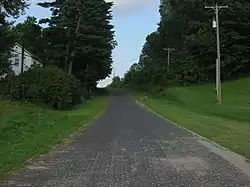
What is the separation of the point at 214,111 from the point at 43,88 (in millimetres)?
13926

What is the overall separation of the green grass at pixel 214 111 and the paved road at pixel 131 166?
1.89 m

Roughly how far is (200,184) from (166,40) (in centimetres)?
10529

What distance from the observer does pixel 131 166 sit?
1025 cm

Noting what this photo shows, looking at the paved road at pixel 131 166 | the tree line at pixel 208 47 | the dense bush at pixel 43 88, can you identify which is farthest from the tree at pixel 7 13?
the tree line at pixel 208 47

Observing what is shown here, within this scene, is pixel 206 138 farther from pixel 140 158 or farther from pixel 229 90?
pixel 229 90

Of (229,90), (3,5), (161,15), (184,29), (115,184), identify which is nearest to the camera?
(115,184)

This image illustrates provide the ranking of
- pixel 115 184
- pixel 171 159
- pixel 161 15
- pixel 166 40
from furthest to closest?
pixel 161 15, pixel 166 40, pixel 171 159, pixel 115 184

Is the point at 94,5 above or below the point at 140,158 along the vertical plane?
above

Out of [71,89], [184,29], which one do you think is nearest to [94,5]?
[71,89]

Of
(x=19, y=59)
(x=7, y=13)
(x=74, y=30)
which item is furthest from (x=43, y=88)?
(x=19, y=59)

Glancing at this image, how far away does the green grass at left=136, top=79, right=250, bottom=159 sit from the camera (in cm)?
1748

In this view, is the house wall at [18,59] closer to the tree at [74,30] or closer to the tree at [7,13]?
the tree at [74,30]

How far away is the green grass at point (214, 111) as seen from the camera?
57.4 ft

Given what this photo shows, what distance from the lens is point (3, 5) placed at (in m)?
43.2
